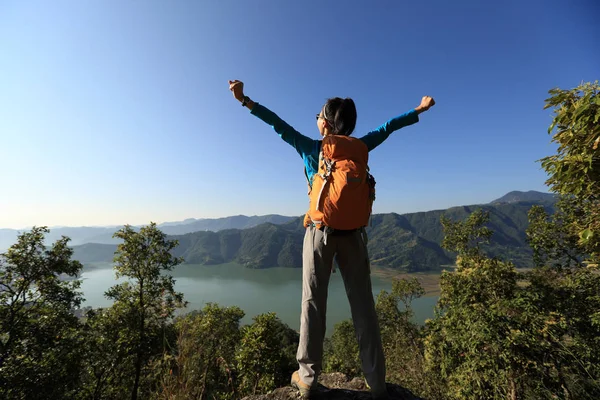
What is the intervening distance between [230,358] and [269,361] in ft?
17.7

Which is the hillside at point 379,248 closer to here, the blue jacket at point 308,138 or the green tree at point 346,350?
the green tree at point 346,350

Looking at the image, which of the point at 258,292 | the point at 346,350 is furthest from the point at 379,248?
the point at 346,350

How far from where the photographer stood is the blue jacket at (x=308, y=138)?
2016 mm

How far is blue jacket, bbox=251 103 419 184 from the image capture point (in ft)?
6.61

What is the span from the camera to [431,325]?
28.4 feet

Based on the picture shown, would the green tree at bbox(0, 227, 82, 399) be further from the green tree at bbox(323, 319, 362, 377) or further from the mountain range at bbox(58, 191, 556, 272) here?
the mountain range at bbox(58, 191, 556, 272)

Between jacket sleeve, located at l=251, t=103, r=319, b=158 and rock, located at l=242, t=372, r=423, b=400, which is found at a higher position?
jacket sleeve, located at l=251, t=103, r=319, b=158

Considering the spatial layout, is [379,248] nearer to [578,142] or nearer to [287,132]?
[578,142]

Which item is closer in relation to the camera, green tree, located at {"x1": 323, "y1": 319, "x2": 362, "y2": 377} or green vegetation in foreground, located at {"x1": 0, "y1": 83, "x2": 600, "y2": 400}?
green vegetation in foreground, located at {"x1": 0, "y1": 83, "x2": 600, "y2": 400}

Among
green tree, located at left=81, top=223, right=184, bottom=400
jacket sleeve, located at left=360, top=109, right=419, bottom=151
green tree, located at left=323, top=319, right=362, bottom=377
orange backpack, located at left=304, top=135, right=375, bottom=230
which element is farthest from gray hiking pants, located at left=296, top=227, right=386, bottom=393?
green tree, located at left=323, top=319, right=362, bottom=377

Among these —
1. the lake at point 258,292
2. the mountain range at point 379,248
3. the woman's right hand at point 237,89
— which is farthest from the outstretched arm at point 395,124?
the mountain range at point 379,248

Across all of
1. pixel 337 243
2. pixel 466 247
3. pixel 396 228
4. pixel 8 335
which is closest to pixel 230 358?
pixel 8 335

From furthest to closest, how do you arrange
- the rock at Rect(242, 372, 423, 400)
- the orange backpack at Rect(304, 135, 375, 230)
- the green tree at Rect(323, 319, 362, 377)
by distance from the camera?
the green tree at Rect(323, 319, 362, 377) < the rock at Rect(242, 372, 423, 400) < the orange backpack at Rect(304, 135, 375, 230)

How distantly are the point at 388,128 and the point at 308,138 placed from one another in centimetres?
76
